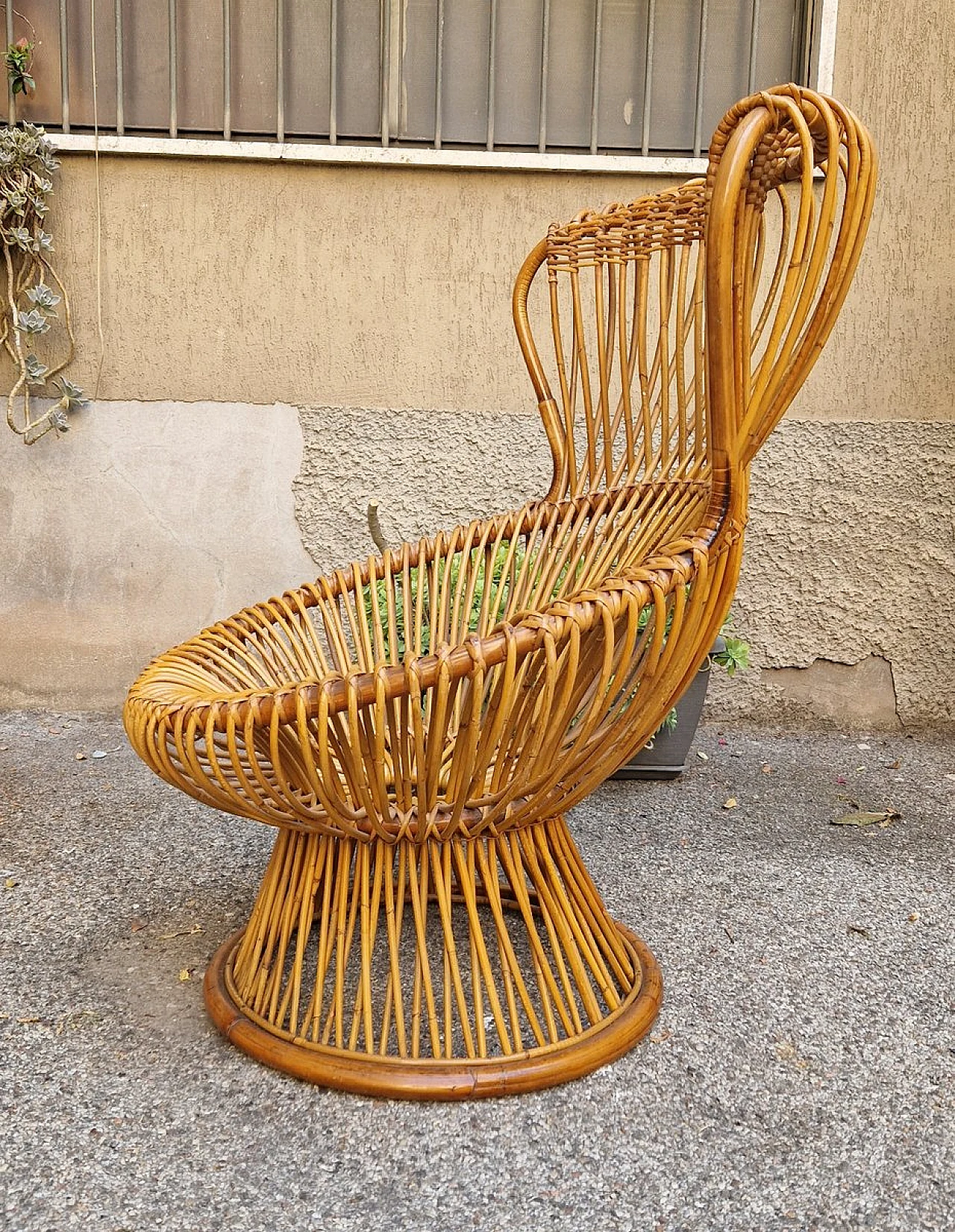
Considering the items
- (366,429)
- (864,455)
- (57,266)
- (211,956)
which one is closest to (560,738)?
(211,956)

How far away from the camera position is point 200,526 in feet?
9.91

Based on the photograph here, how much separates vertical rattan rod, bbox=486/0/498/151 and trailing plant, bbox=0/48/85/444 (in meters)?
1.15

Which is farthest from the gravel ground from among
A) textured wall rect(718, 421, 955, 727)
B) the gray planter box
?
textured wall rect(718, 421, 955, 727)

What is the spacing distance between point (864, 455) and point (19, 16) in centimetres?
257

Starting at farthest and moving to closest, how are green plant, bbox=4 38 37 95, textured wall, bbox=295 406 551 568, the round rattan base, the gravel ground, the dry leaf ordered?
textured wall, bbox=295 406 551 568, green plant, bbox=4 38 37 95, the dry leaf, the round rattan base, the gravel ground

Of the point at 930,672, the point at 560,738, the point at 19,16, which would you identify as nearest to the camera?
the point at 560,738

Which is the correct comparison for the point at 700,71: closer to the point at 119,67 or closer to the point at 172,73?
the point at 172,73

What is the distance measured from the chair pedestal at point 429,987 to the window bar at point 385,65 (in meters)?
2.11

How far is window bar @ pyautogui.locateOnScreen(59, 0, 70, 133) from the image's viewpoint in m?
2.84

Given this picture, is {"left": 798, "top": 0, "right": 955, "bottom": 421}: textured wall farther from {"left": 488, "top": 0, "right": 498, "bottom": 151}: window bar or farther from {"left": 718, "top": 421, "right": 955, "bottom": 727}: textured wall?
{"left": 488, "top": 0, "right": 498, "bottom": 151}: window bar

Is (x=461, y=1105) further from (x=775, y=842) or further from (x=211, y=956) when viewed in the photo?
(x=775, y=842)

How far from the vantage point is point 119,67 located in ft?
9.40

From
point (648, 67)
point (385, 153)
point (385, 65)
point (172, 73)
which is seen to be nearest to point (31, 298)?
point (172, 73)

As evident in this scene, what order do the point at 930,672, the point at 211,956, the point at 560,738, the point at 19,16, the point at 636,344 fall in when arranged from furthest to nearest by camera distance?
the point at 930,672, the point at 19,16, the point at 636,344, the point at 211,956, the point at 560,738
